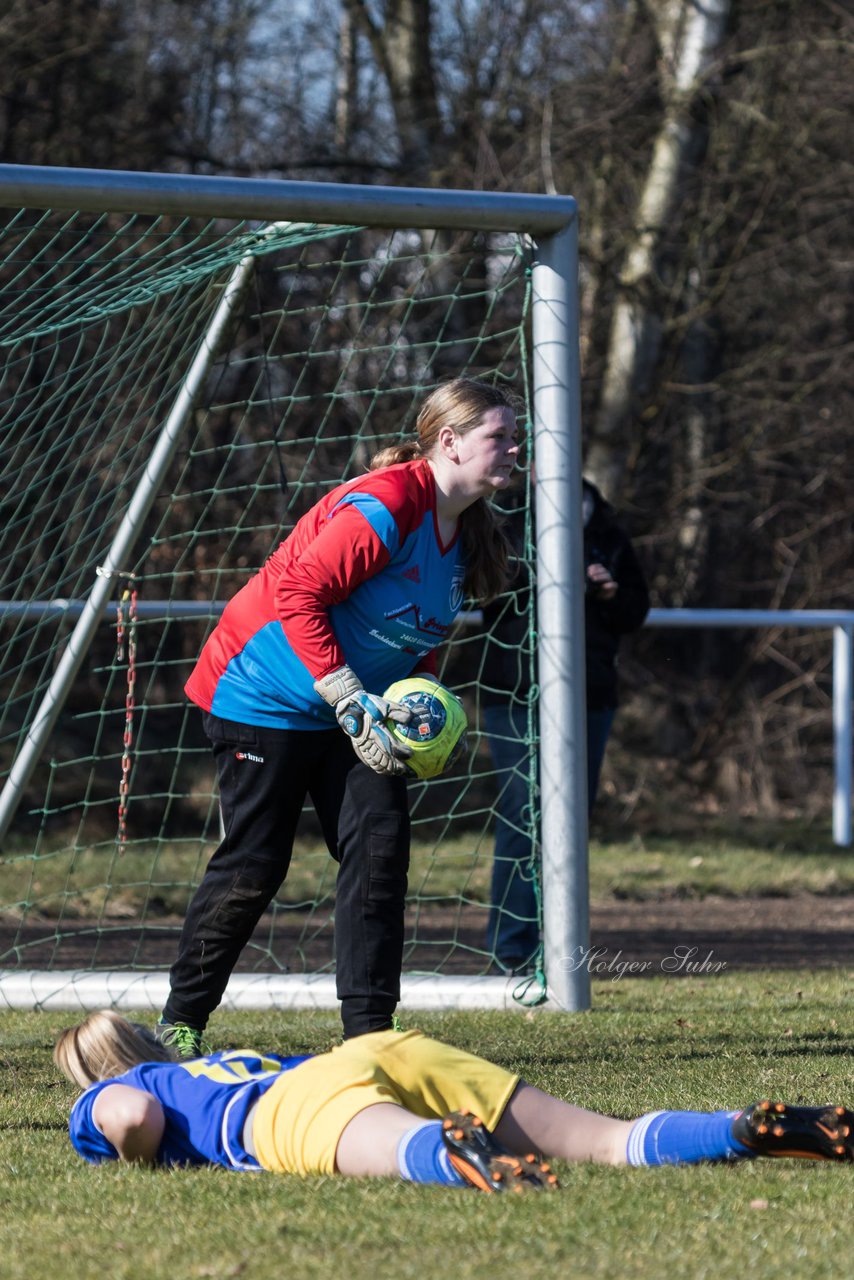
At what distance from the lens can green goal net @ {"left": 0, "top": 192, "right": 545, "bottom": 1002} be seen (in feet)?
20.4

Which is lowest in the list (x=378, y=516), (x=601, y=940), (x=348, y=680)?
(x=601, y=940)

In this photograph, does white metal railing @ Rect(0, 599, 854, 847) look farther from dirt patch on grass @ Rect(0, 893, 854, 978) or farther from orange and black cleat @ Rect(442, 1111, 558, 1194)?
orange and black cleat @ Rect(442, 1111, 558, 1194)

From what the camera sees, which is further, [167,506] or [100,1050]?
[167,506]

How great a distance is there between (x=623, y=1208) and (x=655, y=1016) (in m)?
2.58

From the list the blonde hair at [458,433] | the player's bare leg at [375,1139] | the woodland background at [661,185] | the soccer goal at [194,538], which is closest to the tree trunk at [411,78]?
the woodland background at [661,185]

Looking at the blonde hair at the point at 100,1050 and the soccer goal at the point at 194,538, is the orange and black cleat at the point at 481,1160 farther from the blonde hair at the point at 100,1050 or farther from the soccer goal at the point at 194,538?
the soccer goal at the point at 194,538

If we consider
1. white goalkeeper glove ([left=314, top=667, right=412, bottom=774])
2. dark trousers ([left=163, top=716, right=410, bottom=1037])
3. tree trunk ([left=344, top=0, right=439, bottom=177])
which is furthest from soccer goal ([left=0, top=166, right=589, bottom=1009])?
tree trunk ([left=344, top=0, right=439, bottom=177])

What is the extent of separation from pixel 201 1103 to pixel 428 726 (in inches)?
44.4

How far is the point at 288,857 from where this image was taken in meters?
4.47

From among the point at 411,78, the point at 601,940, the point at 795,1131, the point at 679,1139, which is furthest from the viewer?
the point at 411,78

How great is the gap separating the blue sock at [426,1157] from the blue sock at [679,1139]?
16.0 inches

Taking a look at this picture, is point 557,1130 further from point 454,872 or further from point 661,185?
point 661,185

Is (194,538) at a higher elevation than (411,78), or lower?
lower

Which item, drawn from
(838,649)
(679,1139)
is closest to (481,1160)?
(679,1139)
